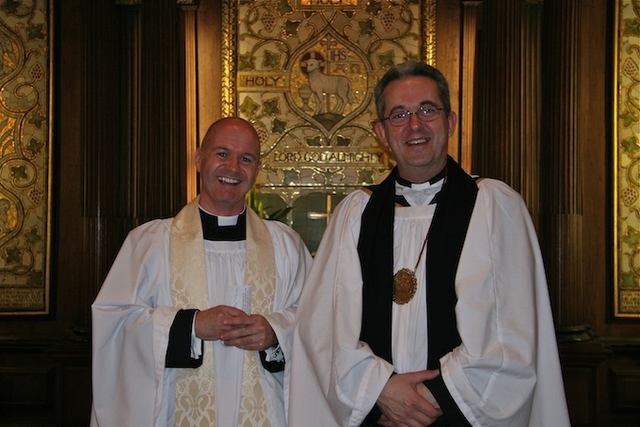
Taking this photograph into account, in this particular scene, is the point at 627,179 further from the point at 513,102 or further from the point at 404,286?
the point at 404,286

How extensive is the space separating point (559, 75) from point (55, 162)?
4.14m

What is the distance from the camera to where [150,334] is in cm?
281

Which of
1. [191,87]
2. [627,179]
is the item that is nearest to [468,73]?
[627,179]

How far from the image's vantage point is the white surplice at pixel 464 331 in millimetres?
2307

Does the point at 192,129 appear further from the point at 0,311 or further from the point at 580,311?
the point at 580,311

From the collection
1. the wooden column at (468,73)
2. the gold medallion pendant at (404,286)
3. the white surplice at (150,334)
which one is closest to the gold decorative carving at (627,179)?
the wooden column at (468,73)

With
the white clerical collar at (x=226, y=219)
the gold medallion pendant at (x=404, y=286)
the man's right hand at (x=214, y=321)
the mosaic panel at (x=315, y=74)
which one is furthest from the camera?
A: the mosaic panel at (x=315, y=74)

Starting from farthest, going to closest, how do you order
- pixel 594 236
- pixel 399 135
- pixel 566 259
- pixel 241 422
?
pixel 594 236 < pixel 566 259 < pixel 241 422 < pixel 399 135

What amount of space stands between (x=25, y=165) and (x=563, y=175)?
14.3ft

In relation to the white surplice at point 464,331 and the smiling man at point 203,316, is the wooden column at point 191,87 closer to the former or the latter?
the smiling man at point 203,316

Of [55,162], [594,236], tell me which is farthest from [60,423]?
[594,236]

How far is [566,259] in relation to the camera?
17.4 feet

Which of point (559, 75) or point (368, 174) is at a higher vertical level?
point (559, 75)

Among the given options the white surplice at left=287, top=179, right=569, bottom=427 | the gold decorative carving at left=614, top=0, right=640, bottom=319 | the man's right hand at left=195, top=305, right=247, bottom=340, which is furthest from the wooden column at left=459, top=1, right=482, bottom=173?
the man's right hand at left=195, top=305, right=247, bottom=340
